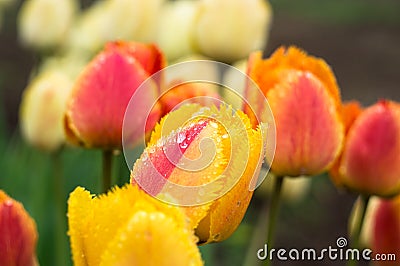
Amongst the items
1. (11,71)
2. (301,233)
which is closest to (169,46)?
(301,233)

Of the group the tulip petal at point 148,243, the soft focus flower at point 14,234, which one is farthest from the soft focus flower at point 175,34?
the tulip petal at point 148,243

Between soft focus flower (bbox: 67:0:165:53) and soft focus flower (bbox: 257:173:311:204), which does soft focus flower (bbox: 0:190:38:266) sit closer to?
soft focus flower (bbox: 67:0:165:53)

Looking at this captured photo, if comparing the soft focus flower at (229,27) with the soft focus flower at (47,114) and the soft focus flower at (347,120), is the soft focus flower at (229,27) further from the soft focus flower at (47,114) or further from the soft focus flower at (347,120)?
the soft focus flower at (347,120)

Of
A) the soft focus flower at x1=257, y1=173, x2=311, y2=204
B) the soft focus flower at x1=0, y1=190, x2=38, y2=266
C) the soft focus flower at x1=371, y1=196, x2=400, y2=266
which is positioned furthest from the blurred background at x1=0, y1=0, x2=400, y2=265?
the soft focus flower at x1=0, y1=190, x2=38, y2=266

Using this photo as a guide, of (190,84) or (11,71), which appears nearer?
(190,84)

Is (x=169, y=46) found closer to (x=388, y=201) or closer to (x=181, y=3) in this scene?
(x=181, y=3)
